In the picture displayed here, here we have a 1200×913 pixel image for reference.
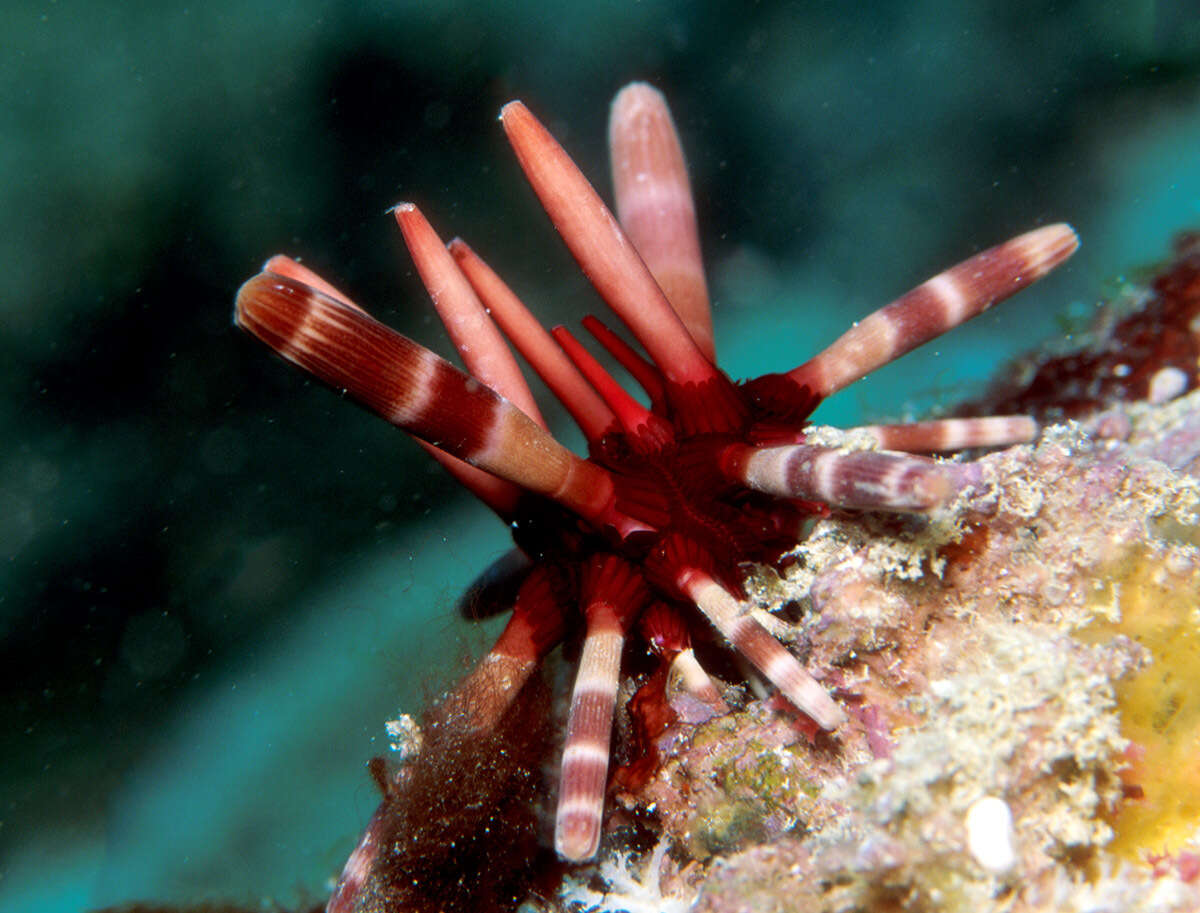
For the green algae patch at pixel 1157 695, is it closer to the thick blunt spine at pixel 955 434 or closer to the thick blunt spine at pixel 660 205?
the thick blunt spine at pixel 955 434

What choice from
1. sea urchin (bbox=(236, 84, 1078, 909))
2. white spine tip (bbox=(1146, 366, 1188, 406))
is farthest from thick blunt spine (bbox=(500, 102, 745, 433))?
white spine tip (bbox=(1146, 366, 1188, 406))

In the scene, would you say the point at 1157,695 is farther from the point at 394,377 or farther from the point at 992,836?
the point at 394,377

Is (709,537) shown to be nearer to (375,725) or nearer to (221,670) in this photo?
(375,725)


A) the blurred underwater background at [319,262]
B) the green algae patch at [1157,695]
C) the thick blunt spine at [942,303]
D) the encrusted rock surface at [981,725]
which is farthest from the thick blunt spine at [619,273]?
the blurred underwater background at [319,262]

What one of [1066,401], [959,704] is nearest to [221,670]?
[959,704]

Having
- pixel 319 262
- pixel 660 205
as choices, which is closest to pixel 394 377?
pixel 660 205

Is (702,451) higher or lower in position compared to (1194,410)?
higher

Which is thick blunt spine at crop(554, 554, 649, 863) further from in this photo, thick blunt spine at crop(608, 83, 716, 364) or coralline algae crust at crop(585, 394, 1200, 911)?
thick blunt spine at crop(608, 83, 716, 364)
